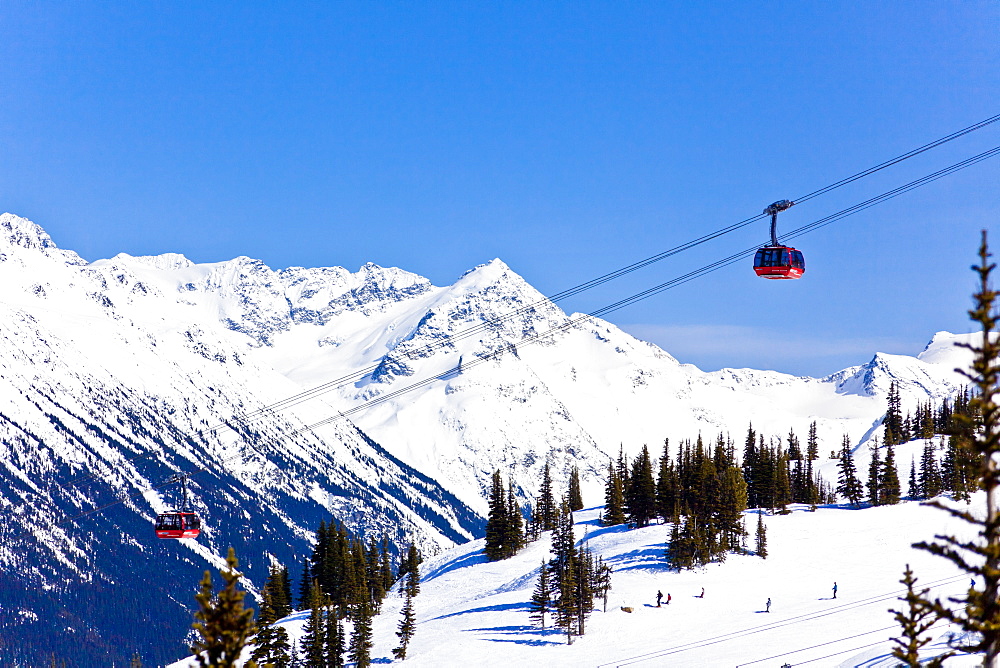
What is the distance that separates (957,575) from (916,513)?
47.1 meters

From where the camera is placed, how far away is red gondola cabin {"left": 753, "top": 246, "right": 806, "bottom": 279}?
49.6 metres

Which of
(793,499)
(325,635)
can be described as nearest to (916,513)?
(793,499)

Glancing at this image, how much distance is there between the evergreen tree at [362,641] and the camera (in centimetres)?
9738

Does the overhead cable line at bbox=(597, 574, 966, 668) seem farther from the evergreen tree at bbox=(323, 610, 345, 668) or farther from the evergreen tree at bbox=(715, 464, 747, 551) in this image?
the evergreen tree at bbox=(323, 610, 345, 668)

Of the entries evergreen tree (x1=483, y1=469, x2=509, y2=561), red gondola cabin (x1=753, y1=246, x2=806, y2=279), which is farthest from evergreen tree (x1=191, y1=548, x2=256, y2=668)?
evergreen tree (x1=483, y1=469, x2=509, y2=561)

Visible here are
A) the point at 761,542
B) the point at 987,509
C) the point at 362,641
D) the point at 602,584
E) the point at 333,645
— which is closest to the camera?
the point at 987,509

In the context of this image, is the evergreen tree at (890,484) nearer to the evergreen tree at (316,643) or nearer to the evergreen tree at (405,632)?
the evergreen tree at (405,632)

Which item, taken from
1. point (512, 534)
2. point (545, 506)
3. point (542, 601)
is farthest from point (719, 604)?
point (545, 506)

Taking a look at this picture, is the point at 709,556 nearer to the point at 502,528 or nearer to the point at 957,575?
the point at 957,575

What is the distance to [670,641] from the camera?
81.6m

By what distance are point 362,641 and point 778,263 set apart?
213ft

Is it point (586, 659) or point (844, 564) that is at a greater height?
point (844, 564)

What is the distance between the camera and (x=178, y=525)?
2457 inches

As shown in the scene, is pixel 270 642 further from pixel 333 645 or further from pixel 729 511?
pixel 729 511
